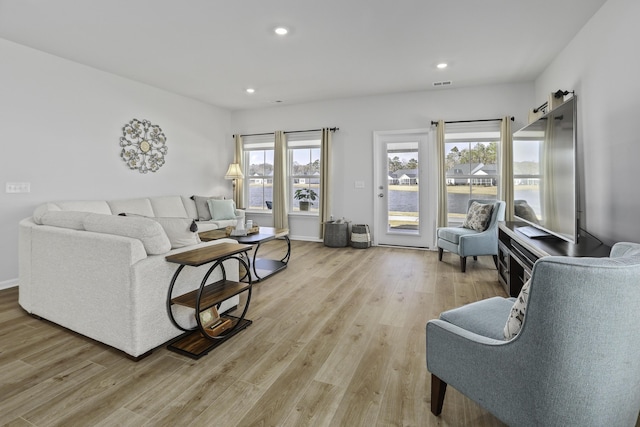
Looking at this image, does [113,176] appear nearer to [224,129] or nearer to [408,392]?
[224,129]

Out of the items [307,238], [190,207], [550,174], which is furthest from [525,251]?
[190,207]

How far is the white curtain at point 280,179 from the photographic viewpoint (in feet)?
20.2

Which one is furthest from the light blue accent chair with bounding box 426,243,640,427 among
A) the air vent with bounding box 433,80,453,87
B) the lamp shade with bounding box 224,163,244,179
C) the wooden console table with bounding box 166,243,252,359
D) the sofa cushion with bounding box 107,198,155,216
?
the lamp shade with bounding box 224,163,244,179

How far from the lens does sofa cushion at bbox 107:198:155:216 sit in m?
4.36

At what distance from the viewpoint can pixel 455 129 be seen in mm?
5137

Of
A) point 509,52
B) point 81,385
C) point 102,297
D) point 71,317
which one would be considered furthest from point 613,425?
point 509,52

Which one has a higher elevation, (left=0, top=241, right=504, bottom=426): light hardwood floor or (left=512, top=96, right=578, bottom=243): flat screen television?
(left=512, top=96, right=578, bottom=243): flat screen television

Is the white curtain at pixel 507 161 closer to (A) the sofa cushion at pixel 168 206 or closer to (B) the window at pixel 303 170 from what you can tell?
(B) the window at pixel 303 170

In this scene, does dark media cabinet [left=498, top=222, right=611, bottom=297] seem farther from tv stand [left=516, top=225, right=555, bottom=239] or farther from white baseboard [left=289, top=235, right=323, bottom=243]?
white baseboard [left=289, top=235, right=323, bottom=243]

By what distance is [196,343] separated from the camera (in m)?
2.19

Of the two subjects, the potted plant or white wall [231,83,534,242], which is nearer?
white wall [231,83,534,242]

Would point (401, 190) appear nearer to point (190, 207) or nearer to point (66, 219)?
point (190, 207)

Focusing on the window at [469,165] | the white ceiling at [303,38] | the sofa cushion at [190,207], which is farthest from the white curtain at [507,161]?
the sofa cushion at [190,207]

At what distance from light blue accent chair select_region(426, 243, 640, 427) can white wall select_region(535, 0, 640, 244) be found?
5.49ft
